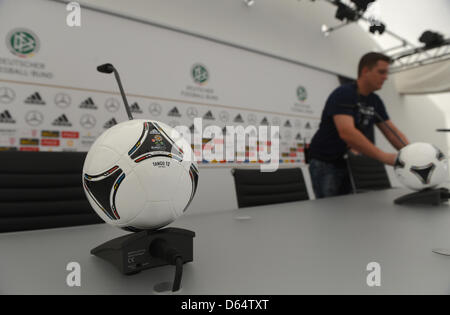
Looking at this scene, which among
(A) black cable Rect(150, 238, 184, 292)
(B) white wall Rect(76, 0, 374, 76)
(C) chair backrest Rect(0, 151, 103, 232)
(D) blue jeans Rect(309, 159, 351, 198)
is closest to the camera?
(A) black cable Rect(150, 238, 184, 292)

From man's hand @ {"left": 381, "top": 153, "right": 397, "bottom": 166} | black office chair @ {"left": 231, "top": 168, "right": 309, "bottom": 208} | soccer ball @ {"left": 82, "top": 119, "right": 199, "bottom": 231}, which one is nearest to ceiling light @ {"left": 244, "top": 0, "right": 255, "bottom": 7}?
black office chair @ {"left": 231, "top": 168, "right": 309, "bottom": 208}

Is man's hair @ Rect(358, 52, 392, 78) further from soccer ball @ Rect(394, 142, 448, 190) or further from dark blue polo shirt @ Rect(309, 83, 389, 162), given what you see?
soccer ball @ Rect(394, 142, 448, 190)

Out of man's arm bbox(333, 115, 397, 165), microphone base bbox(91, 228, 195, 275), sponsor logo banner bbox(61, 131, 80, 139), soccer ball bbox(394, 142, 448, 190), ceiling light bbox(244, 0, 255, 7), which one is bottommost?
microphone base bbox(91, 228, 195, 275)

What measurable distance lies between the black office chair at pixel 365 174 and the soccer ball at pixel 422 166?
59cm

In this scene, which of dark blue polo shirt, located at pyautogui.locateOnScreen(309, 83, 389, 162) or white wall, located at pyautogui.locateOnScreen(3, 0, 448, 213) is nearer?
dark blue polo shirt, located at pyautogui.locateOnScreen(309, 83, 389, 162)

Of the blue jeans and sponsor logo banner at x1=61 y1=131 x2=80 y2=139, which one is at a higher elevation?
sponsor logo banner at x1=61 y1=131 x2=80 y2=139

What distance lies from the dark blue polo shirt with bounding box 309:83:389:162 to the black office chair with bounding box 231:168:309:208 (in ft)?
1.19

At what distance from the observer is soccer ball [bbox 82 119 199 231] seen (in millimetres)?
381

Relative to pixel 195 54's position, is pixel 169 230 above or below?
below

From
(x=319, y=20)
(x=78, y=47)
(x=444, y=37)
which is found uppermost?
(x=319, y=20)
